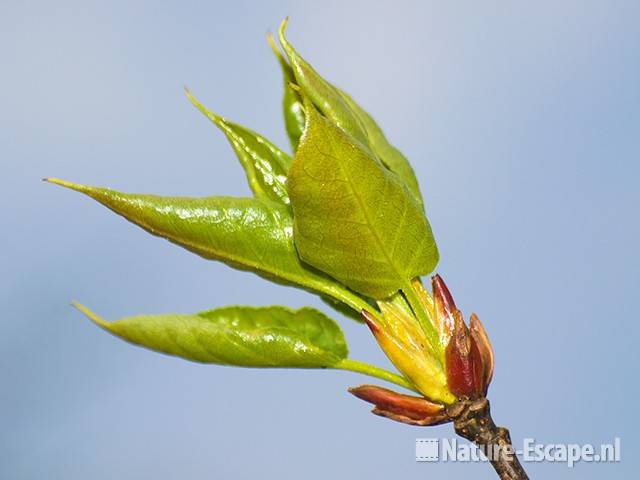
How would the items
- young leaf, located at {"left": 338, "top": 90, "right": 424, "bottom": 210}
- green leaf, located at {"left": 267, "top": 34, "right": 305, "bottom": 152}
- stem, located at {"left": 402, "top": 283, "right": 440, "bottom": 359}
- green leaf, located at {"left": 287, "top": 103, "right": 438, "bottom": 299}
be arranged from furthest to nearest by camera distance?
green leaf, located at {"left": 267, "top": 34, "right": 305, "bottom": 152}, young leaf, located at {"left": 338, "top": 90, "right": 424, "bottom": 210}, stem, located at {"left": 402, "top": 283, "right": 440, "bottom": 359}, green leaf, located at {"left": 287, "top": 103, "right": 438, "bottom": 299}

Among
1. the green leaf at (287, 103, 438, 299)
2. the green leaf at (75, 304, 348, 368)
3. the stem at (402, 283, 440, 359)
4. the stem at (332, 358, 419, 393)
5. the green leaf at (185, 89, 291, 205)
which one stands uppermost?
the green leaf at (185, 89, 291, 205)

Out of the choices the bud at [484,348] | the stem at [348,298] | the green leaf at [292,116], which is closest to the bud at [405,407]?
the bud at [484,348]

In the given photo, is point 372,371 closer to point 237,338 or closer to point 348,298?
point 348,298

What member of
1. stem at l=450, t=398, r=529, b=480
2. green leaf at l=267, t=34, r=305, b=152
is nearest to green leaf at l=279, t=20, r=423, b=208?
green leaf at l=267, t=34, r=305, b=152

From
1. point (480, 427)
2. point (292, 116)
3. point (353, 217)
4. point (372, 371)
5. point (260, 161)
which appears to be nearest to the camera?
point (353, 217)

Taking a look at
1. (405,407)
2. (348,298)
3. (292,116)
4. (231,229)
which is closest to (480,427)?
(405,407)

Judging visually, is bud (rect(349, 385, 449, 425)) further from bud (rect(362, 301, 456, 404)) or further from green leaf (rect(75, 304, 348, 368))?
green leaf (rect(75, 304, 348, 368))

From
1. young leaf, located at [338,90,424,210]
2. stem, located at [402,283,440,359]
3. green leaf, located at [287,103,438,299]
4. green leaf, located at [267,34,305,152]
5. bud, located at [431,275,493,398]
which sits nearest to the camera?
green leaf, located at [287,103,438,299]
